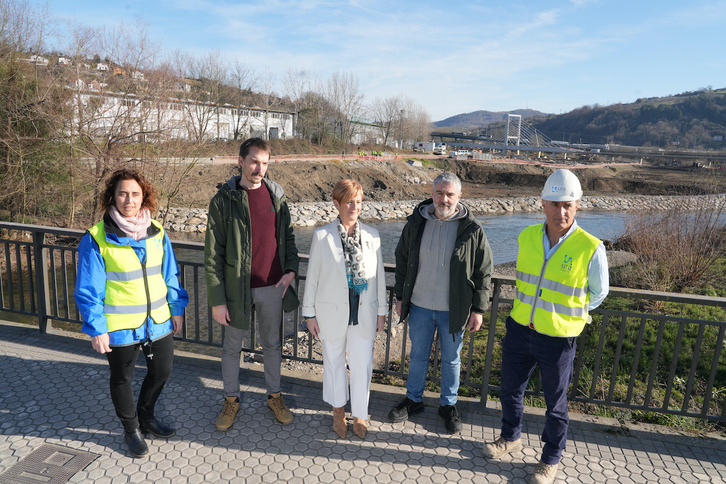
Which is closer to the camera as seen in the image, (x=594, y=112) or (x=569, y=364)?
(x=569, y=364)

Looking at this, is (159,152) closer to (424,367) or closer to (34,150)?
(34,150)

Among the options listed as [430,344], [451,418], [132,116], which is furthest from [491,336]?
[132,116]

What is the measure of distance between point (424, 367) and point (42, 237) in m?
4.03

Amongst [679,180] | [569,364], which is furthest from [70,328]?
[679,180]

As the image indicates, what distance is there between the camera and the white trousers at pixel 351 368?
123 inches

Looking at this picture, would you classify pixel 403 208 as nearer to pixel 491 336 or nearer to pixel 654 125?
pixel 491 336

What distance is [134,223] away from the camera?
2779 millimetres

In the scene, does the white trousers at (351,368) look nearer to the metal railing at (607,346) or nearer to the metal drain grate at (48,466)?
the metal railing at (607,346)

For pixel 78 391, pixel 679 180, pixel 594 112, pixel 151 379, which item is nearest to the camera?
pixel 151 379

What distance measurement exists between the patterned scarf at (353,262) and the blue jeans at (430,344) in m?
0.52

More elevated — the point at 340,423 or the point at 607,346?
the point at 340,423

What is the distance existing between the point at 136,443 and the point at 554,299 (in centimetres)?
281

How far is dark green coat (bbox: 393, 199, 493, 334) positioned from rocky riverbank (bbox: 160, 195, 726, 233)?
8753 millimetres

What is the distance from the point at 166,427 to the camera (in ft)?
10.2
